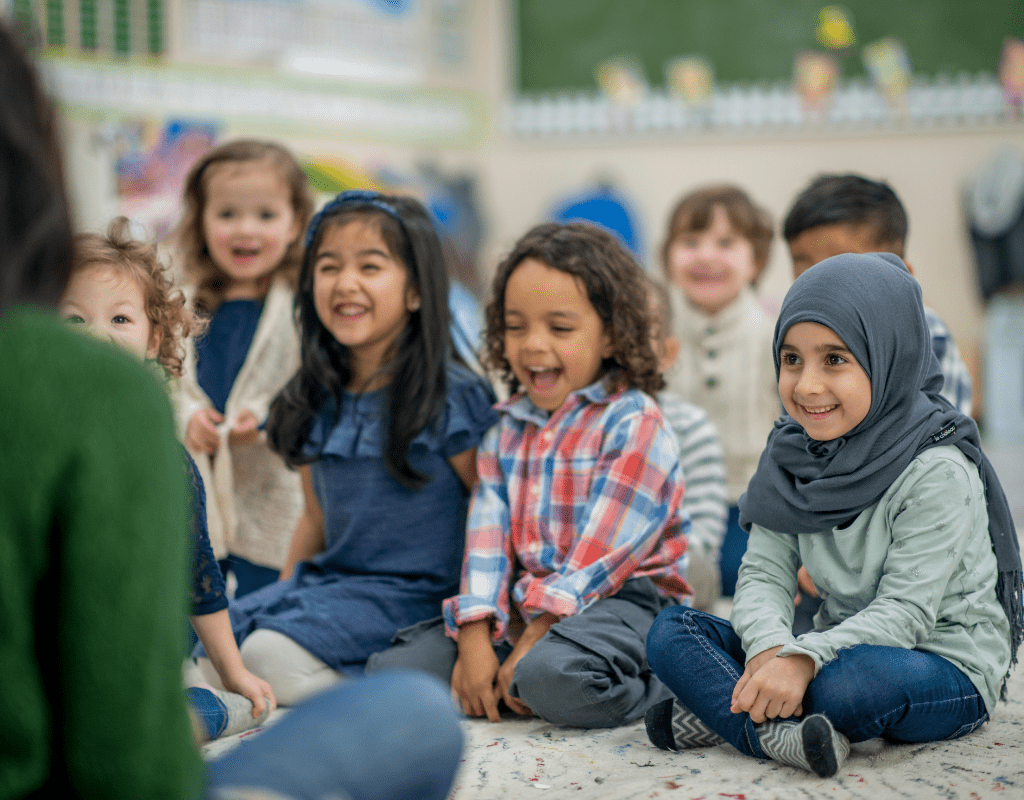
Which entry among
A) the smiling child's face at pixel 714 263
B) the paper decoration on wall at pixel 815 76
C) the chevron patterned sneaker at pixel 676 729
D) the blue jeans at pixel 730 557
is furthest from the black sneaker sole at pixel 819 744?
the paper decoration on wall at pixel 815 76

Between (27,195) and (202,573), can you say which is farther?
(202,573)

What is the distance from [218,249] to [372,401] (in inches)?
22.4

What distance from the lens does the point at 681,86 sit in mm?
4848

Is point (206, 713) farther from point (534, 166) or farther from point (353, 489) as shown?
point (534, 166)

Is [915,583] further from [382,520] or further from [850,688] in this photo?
[382,520]

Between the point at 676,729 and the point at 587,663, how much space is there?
14 centimetres

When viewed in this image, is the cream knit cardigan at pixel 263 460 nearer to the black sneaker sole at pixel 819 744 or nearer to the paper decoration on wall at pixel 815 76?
the black sneaker sole at pixel 819 744

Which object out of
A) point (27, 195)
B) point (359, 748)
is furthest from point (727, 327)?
point (27, 195)

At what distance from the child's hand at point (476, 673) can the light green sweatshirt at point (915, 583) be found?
0.37 m

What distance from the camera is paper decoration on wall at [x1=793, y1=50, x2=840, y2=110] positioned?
4637 millimetres

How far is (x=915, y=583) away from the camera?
1.11 m

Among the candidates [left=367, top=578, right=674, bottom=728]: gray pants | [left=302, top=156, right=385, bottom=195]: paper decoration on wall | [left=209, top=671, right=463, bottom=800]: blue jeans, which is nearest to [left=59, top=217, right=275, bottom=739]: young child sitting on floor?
[left=367, top=578, right=674, bottom=728]: gray pants

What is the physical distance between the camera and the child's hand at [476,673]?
137cm


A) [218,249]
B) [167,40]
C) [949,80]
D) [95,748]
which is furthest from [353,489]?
[949,80]
